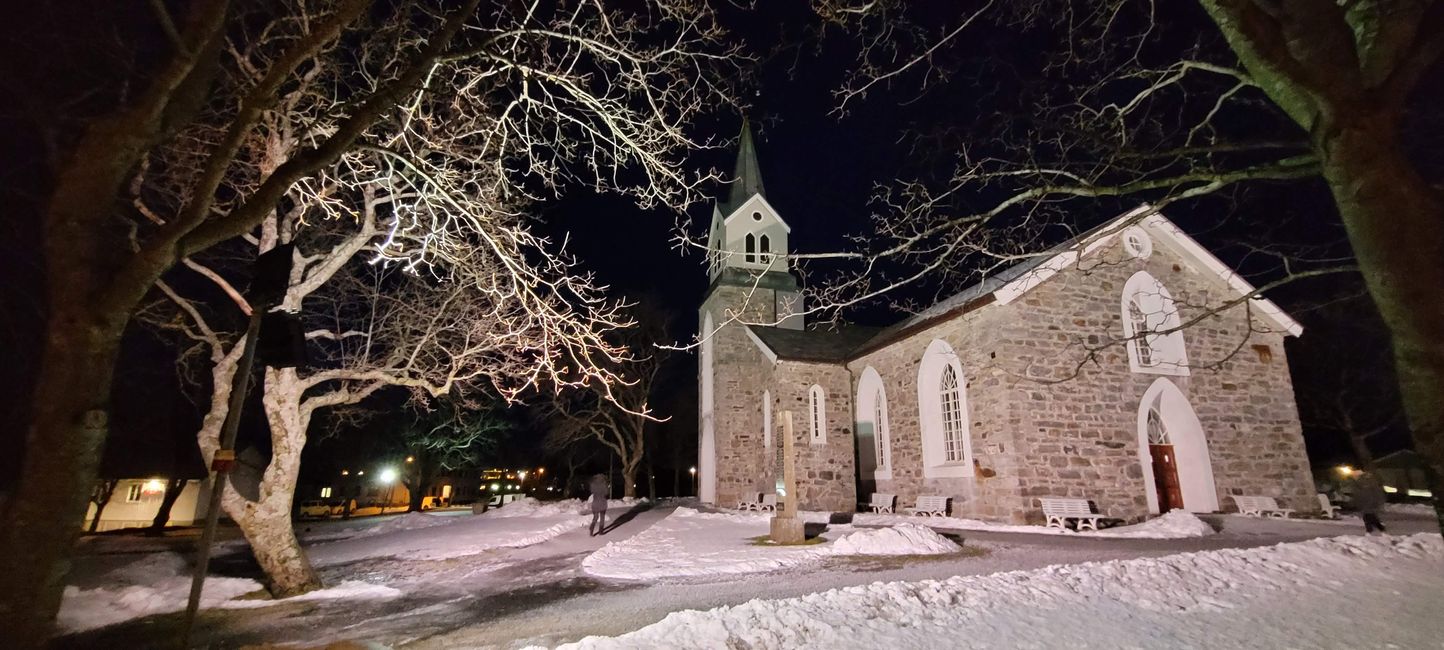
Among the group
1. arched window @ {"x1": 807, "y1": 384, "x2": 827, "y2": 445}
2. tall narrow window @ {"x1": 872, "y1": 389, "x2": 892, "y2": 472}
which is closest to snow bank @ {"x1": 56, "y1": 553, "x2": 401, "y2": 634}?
arched window @ {"x1": 807, "y1": 384, "x2": 827, "y2": 445}

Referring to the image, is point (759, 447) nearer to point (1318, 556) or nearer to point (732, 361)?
point (732, 361)

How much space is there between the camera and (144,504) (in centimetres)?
2877

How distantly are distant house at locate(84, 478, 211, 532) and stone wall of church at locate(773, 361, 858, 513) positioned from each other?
2629cm

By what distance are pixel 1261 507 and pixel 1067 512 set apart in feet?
17.8

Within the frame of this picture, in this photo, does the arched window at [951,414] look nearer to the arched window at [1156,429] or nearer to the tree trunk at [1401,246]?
the arched window at [1156,429]

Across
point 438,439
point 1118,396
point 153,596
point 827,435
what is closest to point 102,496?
point 438,439

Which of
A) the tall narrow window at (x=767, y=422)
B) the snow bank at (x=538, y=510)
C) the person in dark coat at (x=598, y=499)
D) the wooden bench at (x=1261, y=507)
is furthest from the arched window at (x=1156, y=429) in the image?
the snow bank at (x=538, y=510)

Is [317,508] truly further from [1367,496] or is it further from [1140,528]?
[1367,496]

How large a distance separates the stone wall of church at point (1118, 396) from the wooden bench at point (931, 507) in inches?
99.1

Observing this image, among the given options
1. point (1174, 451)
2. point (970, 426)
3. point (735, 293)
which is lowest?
point (1174, 451)

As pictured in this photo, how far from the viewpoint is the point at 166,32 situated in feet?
13.3

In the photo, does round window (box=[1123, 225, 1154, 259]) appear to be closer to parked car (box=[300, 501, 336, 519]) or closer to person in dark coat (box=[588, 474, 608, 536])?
person in dark coat (box=[588, 474, 608, 536])

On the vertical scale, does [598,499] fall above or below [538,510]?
above

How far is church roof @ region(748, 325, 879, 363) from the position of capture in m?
22.1
